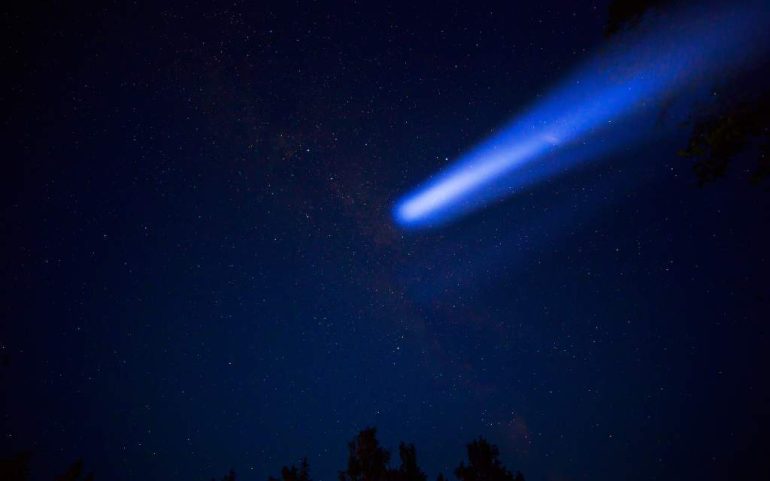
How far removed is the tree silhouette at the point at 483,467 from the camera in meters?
12.2

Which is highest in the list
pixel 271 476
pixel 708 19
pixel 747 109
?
pixel 708 19

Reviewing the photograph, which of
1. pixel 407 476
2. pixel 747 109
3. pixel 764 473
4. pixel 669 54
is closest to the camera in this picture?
pixel 747 109

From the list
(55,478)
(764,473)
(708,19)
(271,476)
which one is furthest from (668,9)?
(764,473)

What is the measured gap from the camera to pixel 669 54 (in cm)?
462

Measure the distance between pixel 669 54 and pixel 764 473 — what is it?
88.6 meters

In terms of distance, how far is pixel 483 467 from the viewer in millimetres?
12328

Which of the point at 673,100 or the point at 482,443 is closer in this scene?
the point at 673,100

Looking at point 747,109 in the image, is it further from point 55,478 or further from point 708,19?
point 55,478

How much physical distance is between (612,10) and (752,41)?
1.56 meters

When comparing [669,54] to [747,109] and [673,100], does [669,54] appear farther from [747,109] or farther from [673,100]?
[747,109]

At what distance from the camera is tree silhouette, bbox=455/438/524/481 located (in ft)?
39.9

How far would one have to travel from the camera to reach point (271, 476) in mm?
13023

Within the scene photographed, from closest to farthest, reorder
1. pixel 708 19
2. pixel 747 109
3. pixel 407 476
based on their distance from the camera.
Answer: pixel 747 109 → pixel 708 19 → pixel 407 476

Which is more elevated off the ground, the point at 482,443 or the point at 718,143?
the point at 718,143
